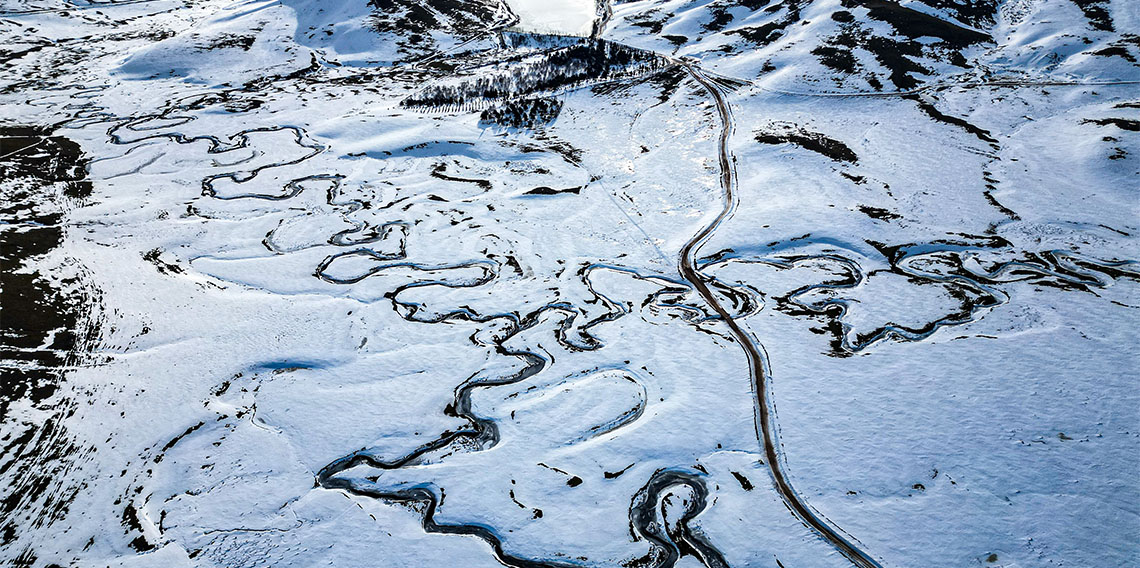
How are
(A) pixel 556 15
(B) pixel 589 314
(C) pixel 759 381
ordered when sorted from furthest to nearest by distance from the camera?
(A) pixel 556 15 → (B) pixel 589 314 → (C) pixel 759 381

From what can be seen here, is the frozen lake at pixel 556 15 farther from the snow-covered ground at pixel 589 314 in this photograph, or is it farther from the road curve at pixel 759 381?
the road curve at pixel 759 381

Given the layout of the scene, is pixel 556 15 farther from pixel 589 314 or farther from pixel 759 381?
pixel 759 381

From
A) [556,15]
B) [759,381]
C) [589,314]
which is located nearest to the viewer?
[759,381]

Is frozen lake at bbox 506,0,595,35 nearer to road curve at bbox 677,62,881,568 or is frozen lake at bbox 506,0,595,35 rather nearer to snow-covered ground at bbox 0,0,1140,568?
snow-covered ground at bbox 0,0,1140,568

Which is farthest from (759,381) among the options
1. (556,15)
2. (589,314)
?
(556,15)

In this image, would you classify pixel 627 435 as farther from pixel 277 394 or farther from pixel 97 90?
pixel 97 90

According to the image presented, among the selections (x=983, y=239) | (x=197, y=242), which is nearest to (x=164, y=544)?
(x=197, y=242)

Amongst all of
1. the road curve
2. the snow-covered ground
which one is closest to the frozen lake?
the snow-covered ground
